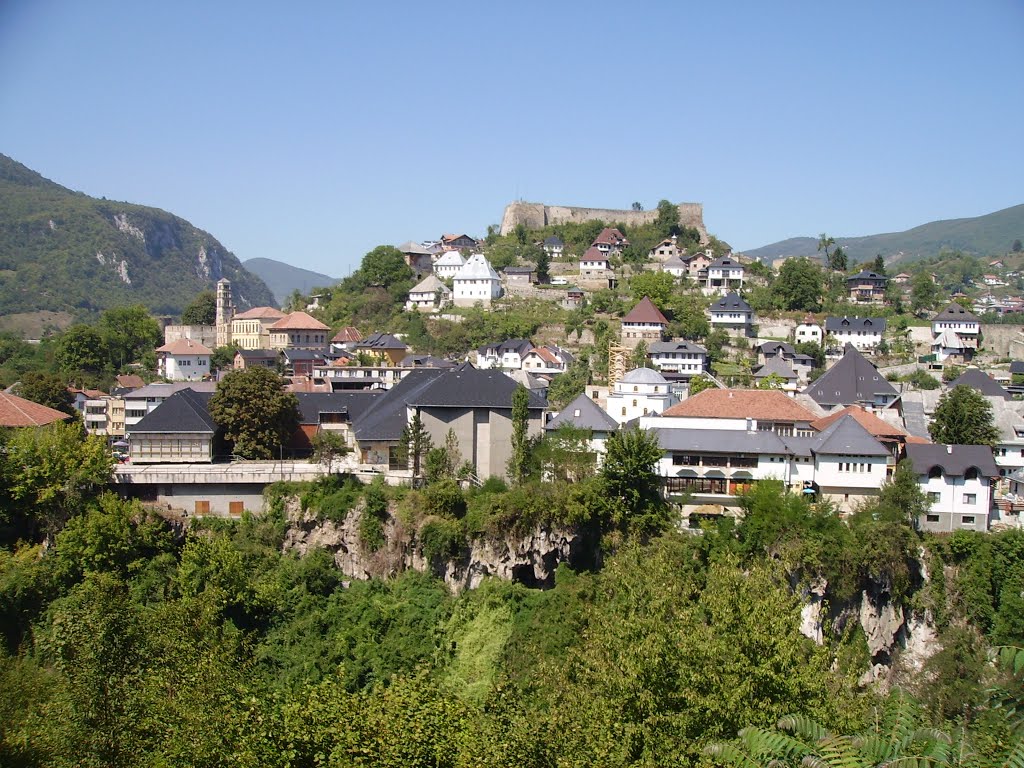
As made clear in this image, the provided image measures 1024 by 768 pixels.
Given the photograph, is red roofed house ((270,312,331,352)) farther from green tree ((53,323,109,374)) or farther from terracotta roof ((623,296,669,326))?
terracotta roof ((623,296,669,326))

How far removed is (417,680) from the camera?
18891 mm

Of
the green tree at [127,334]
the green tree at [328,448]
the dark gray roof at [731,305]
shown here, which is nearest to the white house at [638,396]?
the green tree at [328,448]

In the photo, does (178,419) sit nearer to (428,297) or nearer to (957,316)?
(428,297)

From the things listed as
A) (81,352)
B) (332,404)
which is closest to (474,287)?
(81,352)

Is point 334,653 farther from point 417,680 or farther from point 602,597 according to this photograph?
point 417,680

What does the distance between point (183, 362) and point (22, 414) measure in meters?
24.6

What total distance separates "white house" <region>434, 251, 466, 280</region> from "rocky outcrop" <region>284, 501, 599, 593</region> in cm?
4743

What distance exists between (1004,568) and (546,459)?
16022mm

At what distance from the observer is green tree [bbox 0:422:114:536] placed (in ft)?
111

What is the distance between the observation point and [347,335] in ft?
222

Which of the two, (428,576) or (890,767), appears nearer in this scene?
(890,767)

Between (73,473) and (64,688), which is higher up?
(73,473)

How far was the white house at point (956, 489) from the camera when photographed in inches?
1374

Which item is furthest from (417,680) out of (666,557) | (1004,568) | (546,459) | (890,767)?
(1004,568)
